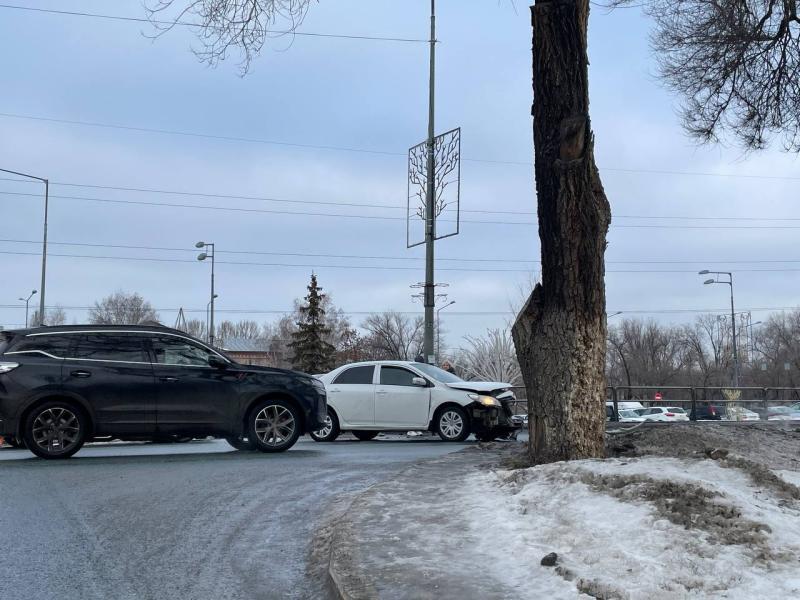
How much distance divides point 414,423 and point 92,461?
6.46 meters

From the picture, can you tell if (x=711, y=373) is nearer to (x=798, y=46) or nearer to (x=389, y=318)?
(x=389, y=318)

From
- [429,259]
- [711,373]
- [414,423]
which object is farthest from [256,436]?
[711,373]

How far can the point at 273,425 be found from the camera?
38.4 feet

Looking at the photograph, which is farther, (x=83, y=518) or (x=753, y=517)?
(x=83, y=518)

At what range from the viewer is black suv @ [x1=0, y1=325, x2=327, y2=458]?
34.7ft

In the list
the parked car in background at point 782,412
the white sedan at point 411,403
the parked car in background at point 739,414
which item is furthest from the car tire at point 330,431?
the parked car in background at point 782,412

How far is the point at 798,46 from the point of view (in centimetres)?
1298

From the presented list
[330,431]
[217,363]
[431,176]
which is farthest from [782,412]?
[217,363]

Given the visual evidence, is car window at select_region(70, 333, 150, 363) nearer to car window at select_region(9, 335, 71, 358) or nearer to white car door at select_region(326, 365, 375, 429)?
car window at select_region(9, 335, 71, 358)

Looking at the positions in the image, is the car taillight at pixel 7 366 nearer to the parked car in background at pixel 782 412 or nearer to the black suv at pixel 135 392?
the black suv at pixel 135 392

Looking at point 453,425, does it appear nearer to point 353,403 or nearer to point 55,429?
point 353,403

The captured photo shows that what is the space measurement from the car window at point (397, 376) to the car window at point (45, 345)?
642 centimetres

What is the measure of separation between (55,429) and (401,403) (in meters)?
6.58

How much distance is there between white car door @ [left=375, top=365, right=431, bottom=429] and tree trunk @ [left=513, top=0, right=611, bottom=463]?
23.7 feet
